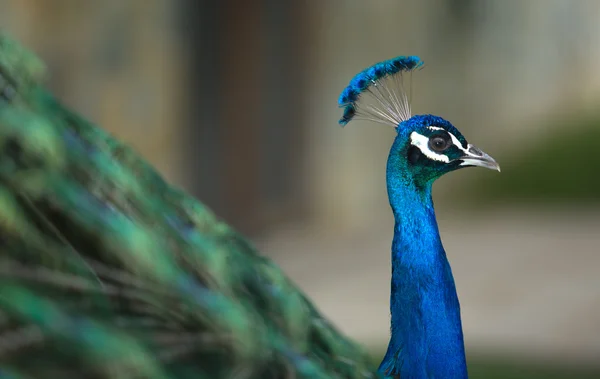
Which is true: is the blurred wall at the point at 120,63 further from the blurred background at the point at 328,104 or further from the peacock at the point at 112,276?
the peacock at the point at 112,276

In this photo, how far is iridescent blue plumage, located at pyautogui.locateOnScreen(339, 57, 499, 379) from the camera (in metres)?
1.32

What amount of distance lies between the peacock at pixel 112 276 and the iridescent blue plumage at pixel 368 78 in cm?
47

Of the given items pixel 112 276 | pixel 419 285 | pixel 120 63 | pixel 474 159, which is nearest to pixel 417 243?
pixel 419 285

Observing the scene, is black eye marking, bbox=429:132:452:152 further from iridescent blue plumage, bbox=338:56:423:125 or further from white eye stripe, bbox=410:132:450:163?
iridescent blue plumage, bbox=338:56:423:125

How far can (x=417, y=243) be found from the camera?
1365mm

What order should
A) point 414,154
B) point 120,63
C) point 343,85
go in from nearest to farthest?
1. point 414,154
2. point 120,63
3. point 343,85

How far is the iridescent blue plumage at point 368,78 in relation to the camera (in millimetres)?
1438

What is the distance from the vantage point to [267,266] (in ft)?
3.40

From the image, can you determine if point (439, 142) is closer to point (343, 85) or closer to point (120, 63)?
point (120, 63)

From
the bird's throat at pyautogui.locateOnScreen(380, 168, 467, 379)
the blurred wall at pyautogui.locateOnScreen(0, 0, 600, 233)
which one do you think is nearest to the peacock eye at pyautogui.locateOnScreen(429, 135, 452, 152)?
the bird's throat at pyautogui.locateOnScreen(380, 168, 467, 379)

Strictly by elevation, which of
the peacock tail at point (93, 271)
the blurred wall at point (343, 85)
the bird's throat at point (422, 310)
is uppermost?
the blurred wall at point (343, 85)

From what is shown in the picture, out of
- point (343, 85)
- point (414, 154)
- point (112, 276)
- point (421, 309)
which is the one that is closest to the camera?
point (112, 276)

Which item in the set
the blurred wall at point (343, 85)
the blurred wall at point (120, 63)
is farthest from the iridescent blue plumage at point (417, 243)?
the blurred wall at point (343, 85)

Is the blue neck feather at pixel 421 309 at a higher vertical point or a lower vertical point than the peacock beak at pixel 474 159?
lower
